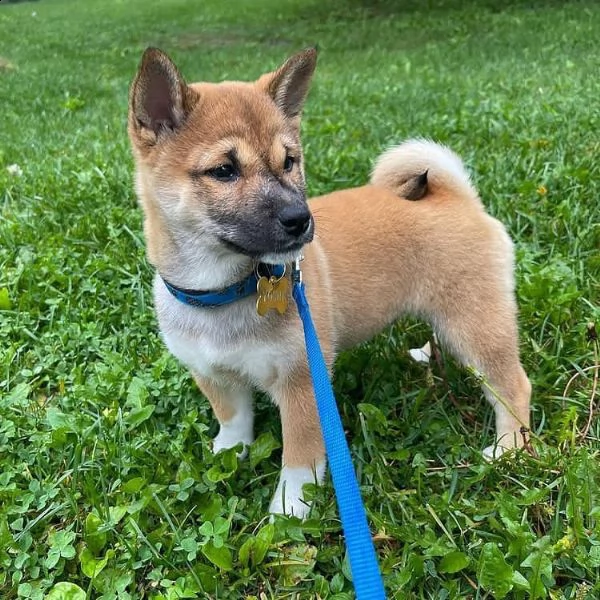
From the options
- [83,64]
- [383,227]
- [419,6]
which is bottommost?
[419,6]

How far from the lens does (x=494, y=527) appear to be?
2273 mm

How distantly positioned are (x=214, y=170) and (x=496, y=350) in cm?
153

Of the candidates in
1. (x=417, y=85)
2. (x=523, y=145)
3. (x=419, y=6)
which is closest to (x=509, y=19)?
(x=419, y=6)

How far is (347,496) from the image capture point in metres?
1.76

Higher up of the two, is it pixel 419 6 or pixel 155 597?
pixel 155 597

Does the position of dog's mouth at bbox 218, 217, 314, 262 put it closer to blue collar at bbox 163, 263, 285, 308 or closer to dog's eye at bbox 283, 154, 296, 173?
blue collar at bbox 163, 263, 285, 308

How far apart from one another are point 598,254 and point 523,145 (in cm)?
176

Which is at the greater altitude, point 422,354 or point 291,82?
point 291,82

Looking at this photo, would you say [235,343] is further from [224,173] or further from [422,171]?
[422,171]

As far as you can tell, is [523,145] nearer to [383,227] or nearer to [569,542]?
[383,227]

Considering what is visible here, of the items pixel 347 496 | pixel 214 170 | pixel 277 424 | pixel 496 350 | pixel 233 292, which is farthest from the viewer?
pixel 277 424

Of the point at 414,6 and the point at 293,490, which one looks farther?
the point at 414,6

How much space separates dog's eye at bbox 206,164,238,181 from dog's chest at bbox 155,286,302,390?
504 millimetres

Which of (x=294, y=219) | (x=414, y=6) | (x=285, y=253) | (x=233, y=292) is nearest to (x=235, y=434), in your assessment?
(x=233, y=292)
